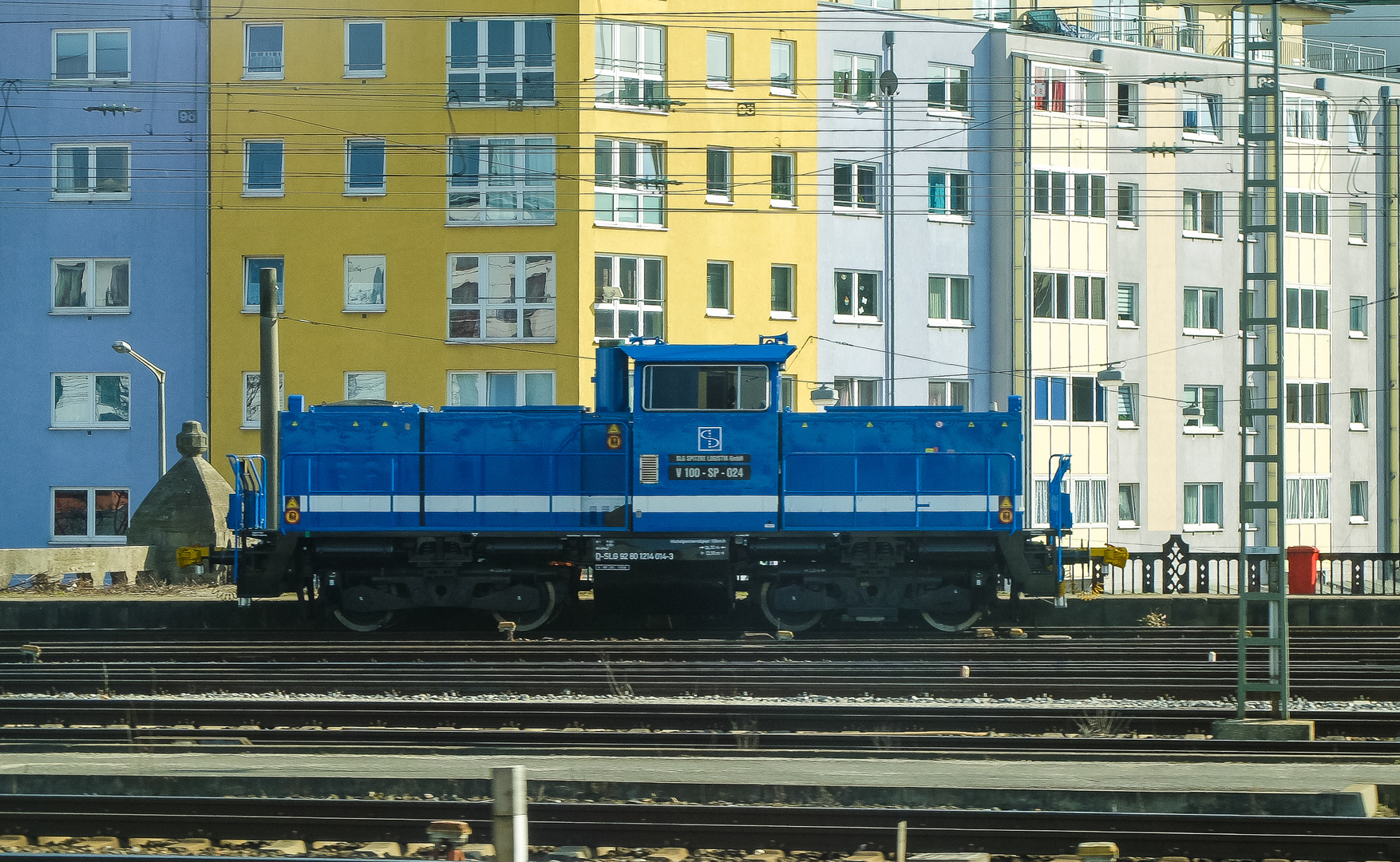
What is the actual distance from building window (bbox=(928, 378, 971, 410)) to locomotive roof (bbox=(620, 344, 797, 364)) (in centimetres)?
1982

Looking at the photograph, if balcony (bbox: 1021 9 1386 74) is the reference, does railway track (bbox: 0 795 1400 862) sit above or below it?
below

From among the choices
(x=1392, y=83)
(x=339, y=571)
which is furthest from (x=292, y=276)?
(x=1392, y=83)

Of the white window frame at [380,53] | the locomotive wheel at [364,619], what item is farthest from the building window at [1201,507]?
the locomotive wheel at [364,619]

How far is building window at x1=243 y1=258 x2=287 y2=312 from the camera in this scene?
1368 inches

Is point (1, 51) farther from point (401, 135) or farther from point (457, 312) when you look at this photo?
point (457, 312)

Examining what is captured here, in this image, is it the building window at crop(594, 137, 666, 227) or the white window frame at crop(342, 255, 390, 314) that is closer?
the building window at crop(594, 137, 666, 227)

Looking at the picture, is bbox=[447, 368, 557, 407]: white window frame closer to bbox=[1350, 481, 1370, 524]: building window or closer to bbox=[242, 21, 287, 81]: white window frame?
bbox=[242, 21, 287, 81]: white window frame

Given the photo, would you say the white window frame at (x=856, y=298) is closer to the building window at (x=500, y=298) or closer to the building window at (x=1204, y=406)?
the building window at (x=500, y=298)

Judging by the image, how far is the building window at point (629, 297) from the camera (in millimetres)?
34062

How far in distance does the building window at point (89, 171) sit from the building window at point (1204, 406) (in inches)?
1231

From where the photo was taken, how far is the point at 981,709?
12234mm

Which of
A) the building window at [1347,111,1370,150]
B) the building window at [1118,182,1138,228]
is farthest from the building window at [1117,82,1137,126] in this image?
the building window at [1347,111,1370,150]

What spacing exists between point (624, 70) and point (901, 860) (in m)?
29.8

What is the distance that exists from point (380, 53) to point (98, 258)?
9.29 metres
